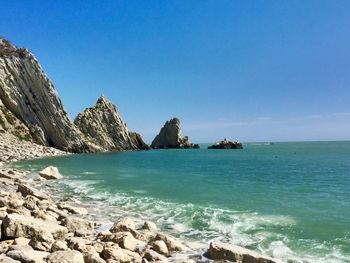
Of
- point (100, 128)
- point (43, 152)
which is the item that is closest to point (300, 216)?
point (43, 152)

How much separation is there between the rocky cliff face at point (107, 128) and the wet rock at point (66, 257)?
153538mm

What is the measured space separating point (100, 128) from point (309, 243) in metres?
159

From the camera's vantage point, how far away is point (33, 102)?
13050 centimetres

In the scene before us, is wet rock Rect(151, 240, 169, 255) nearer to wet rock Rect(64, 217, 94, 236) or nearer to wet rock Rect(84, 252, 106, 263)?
wet rock Rect(84, 252, 106, 263)

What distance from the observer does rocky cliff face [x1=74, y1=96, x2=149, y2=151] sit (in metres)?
169

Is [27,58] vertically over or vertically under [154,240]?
over

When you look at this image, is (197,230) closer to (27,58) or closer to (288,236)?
(288,236)

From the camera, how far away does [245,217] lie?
27.0 metres

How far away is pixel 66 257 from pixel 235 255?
7.03 m

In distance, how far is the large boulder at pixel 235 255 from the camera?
15092mm

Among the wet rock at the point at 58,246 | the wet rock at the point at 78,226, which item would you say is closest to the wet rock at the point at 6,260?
the wet rock at the point at 58,246

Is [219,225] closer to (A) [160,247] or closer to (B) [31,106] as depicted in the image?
(A) [160,247]

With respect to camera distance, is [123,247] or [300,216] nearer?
[123,247]

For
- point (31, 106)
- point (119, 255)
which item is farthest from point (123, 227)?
point (31, 106)
